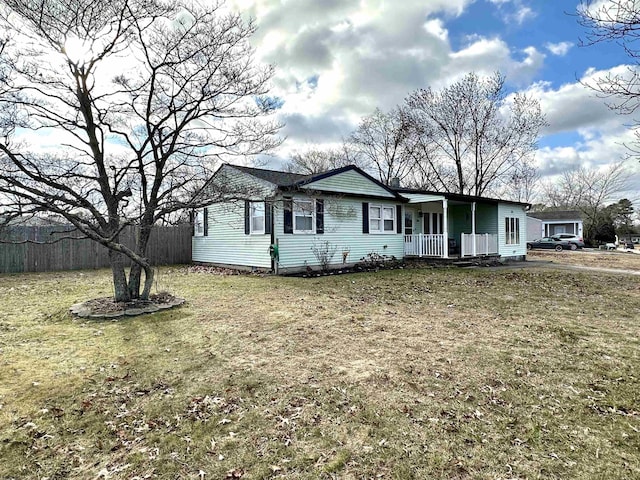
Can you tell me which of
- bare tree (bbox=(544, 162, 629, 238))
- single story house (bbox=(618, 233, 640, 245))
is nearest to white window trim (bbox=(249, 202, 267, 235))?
bare tree (bbox=(544, 162, 629, 238))

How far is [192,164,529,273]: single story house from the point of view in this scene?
12.9 meters

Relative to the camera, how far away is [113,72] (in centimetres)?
800

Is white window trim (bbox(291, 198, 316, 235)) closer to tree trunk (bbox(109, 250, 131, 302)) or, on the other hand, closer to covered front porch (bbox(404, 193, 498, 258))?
covered front porch (bbox(404, 193, 498, 258))

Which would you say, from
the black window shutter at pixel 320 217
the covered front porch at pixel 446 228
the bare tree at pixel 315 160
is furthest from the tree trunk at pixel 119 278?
the bare tree at pixel 315 160

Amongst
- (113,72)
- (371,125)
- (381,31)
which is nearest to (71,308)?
(113,72)

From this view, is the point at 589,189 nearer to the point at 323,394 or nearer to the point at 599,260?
the point at 599,260

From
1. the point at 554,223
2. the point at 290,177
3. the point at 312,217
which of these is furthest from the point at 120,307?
the point at 554,223

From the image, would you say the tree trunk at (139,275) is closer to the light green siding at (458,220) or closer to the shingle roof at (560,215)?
the light green siding at (458,220)

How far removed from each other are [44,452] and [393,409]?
8.81 feet

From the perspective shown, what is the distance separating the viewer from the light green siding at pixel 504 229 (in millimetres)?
18531

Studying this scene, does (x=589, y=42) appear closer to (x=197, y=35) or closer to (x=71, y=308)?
(x=197, y=35)

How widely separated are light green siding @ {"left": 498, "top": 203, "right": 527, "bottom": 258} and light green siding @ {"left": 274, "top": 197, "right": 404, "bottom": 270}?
5.82 m

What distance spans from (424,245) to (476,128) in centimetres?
1476

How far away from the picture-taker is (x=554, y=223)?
41.8 m
